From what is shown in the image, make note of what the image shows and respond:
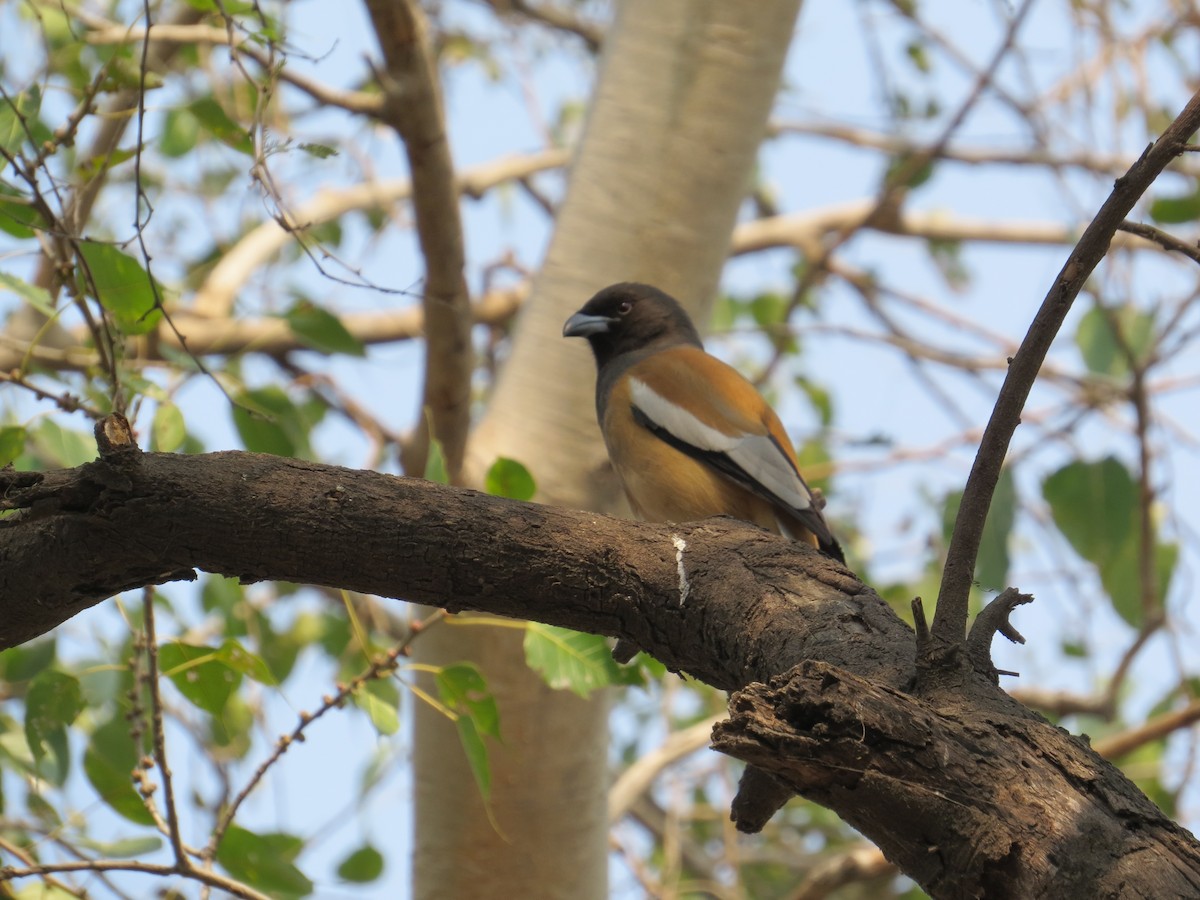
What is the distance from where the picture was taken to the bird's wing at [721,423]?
3.99m

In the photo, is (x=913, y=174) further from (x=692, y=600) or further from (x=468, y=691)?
(x=692, y=600)

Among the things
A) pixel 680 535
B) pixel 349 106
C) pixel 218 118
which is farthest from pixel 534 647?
pixel 349 106

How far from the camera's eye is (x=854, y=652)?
2.07 m

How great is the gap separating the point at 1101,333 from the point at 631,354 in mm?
2131

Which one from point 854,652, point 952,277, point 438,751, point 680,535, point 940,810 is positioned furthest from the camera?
point 952,277

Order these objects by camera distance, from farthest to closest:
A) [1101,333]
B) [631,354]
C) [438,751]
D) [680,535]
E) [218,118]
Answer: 1. [1101,333]
2. [631,354]
3. [438,751]
4. [218,118]
5. [680,535]

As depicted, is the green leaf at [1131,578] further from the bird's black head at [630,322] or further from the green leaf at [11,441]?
the green leaf at [11,441]

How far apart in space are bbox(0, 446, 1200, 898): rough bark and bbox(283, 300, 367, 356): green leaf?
1.62 m

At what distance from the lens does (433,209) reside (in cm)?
411

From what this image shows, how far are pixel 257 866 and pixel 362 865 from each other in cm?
88

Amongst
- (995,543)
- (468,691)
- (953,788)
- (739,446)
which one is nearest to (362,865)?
(468,691)

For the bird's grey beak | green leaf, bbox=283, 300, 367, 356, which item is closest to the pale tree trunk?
the bird's grey beak

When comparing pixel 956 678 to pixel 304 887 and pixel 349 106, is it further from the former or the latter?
pixel 349 106

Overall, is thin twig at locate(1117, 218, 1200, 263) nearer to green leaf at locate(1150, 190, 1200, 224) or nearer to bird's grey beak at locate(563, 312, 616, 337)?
bird's grey beak at locate(563, 312, 616, 337)
